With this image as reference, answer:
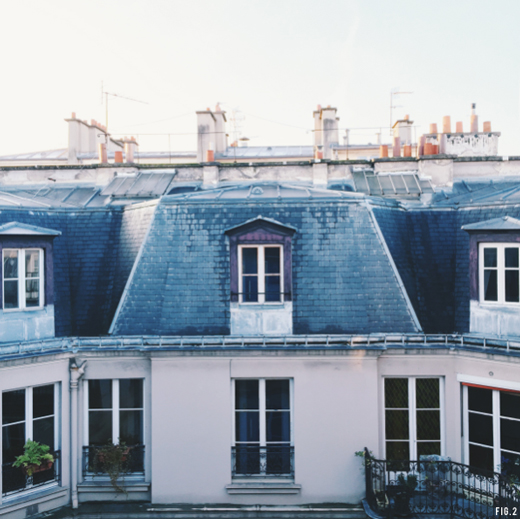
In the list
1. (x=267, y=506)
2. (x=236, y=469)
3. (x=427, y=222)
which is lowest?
(x=267, y=506)

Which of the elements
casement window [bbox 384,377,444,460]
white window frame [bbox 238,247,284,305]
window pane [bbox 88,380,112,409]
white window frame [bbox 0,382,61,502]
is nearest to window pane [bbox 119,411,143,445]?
window pane [bbox 88,380,112,409]

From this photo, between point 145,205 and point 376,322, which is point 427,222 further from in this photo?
point 145,205

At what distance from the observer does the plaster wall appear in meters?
11.1

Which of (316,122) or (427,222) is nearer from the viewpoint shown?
(427,222)

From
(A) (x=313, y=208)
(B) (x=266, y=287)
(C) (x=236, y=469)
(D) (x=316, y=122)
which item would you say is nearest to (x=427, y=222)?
(A) (x=313, y=208)

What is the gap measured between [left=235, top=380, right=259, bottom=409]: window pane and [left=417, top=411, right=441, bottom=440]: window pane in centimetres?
378

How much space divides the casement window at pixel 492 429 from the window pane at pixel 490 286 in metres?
2.03

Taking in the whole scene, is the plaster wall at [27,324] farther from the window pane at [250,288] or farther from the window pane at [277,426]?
the window pane at [277,426]

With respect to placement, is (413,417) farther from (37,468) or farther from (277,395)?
(37,468)

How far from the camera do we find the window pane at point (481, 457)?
11039mm

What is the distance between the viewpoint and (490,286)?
443 inches

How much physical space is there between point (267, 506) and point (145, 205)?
305 inches

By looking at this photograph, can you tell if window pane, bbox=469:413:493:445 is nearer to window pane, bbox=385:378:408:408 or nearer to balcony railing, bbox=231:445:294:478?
window pane, bbox=385:378:408:408

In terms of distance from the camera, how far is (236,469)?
37.3 feet
